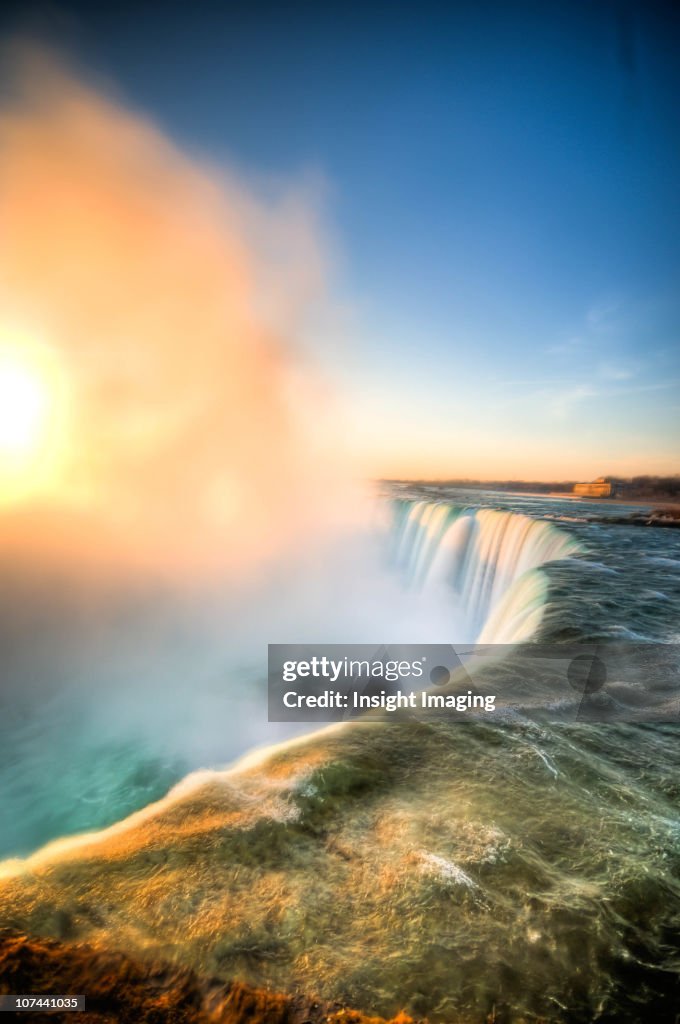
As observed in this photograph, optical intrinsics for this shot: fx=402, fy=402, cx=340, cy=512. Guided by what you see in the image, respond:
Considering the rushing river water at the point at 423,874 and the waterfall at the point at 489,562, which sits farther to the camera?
the waterfall at the point at 489,562

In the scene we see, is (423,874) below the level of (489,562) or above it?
above

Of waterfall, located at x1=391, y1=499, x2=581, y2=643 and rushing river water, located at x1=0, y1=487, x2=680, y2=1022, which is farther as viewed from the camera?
waterfall, located at x1=391, y1=499, x2=581, y2=643

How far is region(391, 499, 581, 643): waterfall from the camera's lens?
8670 millimetres

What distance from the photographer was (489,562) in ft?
46.9

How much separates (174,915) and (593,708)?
14.1 feet

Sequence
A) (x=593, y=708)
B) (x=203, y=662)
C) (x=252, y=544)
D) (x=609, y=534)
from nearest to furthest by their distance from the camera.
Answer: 1. (x=593, y=708)
2. (x=203, y=662)
3. (x=609, y=534)
4. (x=252, y=544)

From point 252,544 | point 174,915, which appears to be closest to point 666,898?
point 174,915

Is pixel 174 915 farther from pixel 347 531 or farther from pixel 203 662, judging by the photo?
pixel 347 531

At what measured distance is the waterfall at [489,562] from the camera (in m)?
8.67

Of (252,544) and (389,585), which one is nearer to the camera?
(389,585)

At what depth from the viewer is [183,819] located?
271 cm

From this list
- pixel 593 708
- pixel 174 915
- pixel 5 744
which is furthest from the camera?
pixel 5 744

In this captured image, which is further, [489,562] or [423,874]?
[489,562]

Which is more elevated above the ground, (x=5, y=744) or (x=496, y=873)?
(x=496, y=873)
